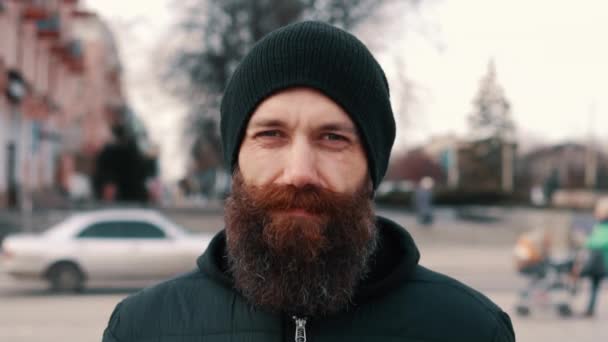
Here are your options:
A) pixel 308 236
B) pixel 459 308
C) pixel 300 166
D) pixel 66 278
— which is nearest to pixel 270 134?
pixel 300 166

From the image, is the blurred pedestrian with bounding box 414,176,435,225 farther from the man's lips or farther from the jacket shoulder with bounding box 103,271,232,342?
the man's lips

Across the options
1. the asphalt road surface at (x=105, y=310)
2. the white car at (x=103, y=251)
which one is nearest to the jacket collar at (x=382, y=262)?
the asphalt road surface at (x=105, y=310)

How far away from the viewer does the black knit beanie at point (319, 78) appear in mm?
2070

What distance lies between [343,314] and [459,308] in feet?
0.87

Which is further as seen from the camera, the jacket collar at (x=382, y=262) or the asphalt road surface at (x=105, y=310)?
the asphalt road surface at (x=105, y=310)

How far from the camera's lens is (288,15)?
1442 inches

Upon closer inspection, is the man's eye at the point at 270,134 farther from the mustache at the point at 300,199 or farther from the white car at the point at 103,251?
the white car at the point at 103,251

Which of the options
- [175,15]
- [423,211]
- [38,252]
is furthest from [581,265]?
[175,15]

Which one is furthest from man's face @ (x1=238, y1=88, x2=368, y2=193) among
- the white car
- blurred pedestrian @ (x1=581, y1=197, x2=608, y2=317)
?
the white car

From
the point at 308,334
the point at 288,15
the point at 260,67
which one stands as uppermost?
the point at 288,15

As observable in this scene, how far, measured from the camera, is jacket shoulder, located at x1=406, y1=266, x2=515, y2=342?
2.07 m

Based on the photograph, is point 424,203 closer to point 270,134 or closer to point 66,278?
point 66,278

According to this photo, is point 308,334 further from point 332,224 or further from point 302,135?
point 302,135

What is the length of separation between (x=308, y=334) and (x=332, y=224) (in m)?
0.25
